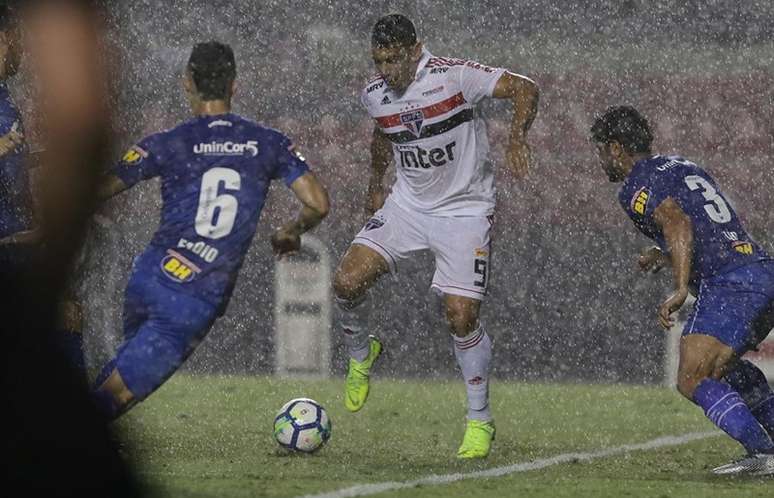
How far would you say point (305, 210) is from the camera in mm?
7395

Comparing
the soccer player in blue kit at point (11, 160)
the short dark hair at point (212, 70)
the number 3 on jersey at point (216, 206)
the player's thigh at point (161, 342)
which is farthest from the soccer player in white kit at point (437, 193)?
the player's thigh at point (161, 342)

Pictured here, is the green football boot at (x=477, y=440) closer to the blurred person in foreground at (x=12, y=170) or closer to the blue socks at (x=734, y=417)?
the blue socks at (x=734, y=417)

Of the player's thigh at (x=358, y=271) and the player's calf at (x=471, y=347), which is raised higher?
the player's thigh at (x=358, y=271)

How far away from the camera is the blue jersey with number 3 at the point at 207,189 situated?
7.22 meters

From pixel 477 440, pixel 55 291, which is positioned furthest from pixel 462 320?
pixel 55 291

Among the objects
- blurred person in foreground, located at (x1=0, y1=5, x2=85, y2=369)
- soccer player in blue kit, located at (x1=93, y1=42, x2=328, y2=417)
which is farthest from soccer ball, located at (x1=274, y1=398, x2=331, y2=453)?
soccer player in blue kit, located at (x1=93, y1=42, x2=328, y2=417)

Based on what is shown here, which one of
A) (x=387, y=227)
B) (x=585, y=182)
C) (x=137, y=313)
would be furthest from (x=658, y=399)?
(x=137, y=313)

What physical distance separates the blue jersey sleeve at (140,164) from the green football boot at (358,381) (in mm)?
2463

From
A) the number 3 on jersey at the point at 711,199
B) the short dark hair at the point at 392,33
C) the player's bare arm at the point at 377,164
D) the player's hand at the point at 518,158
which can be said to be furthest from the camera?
the player's bare arm at the point at 377,164

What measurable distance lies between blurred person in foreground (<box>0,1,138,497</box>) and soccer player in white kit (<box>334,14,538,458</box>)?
1536mm

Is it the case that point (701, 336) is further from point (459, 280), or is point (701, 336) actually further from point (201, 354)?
point (201, 354)

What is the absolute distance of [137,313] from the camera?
286 inches

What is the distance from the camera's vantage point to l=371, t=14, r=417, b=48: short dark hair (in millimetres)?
8875

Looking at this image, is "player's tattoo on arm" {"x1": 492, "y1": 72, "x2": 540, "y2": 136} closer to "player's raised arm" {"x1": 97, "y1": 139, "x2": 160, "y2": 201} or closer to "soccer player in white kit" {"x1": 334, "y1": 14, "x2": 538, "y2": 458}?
Answer: "soccer player in white kit" {"x1": 334, "y1": 14, "x2": 538, "y2": 458}
